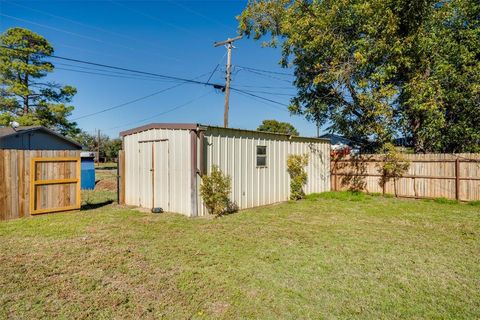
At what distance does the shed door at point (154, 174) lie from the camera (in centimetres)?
807

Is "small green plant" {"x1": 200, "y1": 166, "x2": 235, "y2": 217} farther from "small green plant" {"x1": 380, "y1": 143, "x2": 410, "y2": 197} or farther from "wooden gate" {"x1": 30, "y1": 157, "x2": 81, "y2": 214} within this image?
"small green plant" {"x1": 380, "y1": 143, "x2": 410, "y2": 197}

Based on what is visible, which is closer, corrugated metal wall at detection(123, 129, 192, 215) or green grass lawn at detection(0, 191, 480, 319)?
green grass lawn at detection(0, 191, 480, 319)

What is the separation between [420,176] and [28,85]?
22.9m

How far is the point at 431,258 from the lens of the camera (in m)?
4.33

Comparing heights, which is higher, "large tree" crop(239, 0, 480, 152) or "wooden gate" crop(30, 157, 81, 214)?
"large tree" crop(239, 0, 480, 152)

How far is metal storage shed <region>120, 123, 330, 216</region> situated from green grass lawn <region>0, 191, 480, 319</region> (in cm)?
118

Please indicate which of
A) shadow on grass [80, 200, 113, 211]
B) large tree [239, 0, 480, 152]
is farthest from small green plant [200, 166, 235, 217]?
large tree [239, 0, 480, 152]

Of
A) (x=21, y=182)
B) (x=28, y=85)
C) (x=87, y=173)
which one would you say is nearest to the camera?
(x=21, y=182)

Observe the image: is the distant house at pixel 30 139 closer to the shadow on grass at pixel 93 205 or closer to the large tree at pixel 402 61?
the shadow on grass at pixel 93 205

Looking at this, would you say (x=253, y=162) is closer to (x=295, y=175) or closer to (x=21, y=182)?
(x=295, y=175)

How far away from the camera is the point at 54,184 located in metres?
7.27

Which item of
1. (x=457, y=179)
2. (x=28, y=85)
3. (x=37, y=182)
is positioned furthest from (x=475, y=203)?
(x=28, y=85)

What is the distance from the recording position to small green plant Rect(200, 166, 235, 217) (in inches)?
288

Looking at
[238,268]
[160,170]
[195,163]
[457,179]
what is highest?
[195,163]
